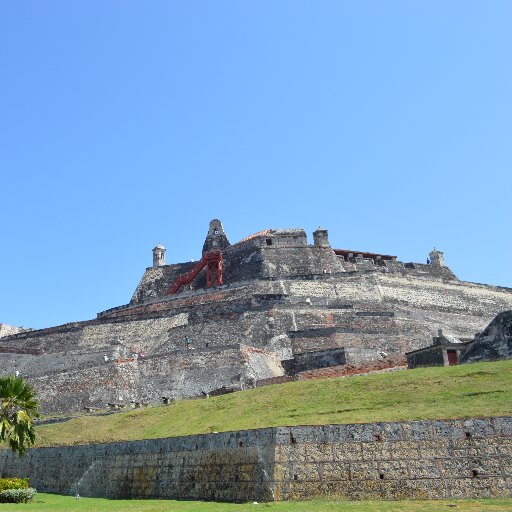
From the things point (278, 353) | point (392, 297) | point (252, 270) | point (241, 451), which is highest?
point (252, 270)

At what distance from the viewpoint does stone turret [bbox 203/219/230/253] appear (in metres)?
52.3

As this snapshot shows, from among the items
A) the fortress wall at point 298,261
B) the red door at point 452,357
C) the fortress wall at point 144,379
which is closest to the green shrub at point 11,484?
the fortress wall at point 144,379

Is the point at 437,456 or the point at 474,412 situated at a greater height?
the point at 474,412

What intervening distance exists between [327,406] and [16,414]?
9.34 m

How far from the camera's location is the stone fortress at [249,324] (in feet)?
103

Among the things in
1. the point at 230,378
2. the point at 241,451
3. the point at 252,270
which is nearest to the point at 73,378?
the point at 230,378

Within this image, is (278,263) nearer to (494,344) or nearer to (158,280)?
(158,280)

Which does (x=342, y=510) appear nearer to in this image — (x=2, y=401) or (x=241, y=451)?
(x=241, y=451)

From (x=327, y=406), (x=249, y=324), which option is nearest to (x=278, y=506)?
(x=327, y=406)

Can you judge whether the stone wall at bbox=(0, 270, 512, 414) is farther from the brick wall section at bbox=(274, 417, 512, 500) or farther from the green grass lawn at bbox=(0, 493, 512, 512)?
the brick wall section at bbox=(274, 417, 512, 500)

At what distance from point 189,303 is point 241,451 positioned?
1071 inches

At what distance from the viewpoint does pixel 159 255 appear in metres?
54.5

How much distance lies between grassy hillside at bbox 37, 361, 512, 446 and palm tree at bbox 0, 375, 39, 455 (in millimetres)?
2389

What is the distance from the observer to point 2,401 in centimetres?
1911
